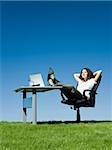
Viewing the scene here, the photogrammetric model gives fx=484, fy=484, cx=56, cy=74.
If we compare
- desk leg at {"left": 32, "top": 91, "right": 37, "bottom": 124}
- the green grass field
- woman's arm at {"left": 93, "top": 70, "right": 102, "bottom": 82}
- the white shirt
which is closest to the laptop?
desk leg at {"left": 32, "top": 91, "right": 37, "bottom": 124}

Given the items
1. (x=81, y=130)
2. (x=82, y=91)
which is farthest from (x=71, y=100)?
(x=81, y=130)

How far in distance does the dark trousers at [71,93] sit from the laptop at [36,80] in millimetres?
601

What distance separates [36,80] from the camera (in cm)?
1198

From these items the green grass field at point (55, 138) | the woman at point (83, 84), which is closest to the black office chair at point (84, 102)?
the woman at point (83, 84)

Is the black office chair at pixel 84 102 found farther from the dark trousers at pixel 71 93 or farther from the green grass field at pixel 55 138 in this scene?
Answer: the green grass field at pixel 55 138

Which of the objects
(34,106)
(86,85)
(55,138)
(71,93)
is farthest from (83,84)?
(55,138)

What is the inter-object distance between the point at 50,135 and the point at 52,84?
12.2ft

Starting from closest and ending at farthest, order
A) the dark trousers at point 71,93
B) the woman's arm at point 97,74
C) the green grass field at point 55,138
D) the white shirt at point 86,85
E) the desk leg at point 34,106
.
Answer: the green grass field at point 55,138, the desk leg at point 34,106, the dark trousers at point 71,93, the white shirt at point 86,85, the woman's arm at point 97,74

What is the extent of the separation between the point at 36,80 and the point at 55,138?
13.1ft

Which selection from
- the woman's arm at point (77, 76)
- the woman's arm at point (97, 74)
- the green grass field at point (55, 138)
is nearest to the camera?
the green grass field at point (55, 138)

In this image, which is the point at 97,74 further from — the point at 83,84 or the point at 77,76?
the point at 77,76

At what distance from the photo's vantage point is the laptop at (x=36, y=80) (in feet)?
39.0

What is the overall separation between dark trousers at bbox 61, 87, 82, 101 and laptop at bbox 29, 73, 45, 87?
601mm

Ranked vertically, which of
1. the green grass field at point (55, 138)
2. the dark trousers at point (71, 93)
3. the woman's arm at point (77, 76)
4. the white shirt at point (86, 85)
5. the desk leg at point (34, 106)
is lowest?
the green grass field at point (55, 138)
